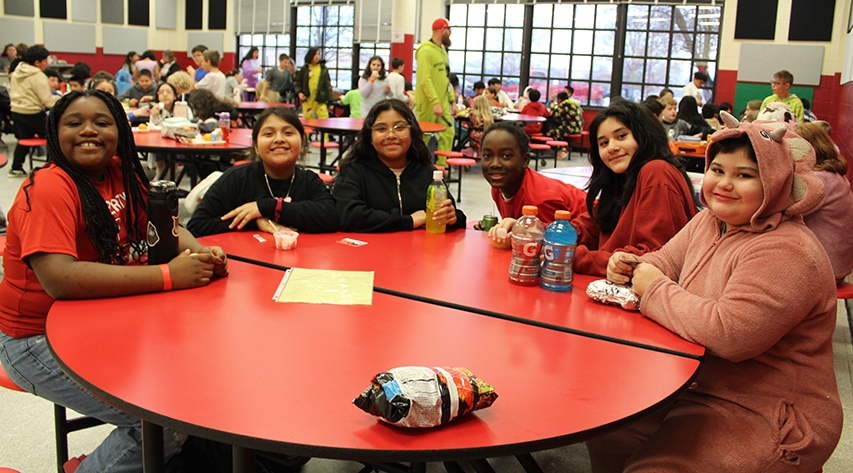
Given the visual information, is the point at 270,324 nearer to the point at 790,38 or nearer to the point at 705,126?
the point at 705,126

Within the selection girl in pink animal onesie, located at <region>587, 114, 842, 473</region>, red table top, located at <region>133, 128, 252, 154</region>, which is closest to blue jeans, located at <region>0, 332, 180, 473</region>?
girl in pink animal onesie, located at <region>587, 114, 842, 473</region>

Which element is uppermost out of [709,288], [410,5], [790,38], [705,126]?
[410,5]

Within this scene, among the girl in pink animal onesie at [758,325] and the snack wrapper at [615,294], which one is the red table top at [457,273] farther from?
the girl in pink animal onesie at [758,325]

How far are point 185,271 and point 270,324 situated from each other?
0.37 m

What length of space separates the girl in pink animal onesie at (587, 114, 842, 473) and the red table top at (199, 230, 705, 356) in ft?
0.40

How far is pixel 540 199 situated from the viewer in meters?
2.62

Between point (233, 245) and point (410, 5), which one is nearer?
point (233, 245)

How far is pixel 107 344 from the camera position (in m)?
1.33

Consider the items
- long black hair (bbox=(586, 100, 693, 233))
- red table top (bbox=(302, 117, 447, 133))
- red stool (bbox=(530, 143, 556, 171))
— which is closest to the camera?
long black hair (bbox=(586, 100, 693, 233))

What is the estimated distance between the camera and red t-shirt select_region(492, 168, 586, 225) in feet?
8.59

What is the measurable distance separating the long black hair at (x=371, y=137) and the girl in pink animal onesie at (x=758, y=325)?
57.7 inches

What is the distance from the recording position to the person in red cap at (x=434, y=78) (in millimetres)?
6832

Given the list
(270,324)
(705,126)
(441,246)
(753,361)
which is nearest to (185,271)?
(270,324)

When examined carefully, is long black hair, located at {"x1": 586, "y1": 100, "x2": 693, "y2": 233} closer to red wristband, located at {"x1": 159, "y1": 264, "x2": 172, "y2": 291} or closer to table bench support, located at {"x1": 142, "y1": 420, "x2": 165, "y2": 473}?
red wristband, located at {"x1": 159, "y1": 264, "x2": 172, "y2": 291}
